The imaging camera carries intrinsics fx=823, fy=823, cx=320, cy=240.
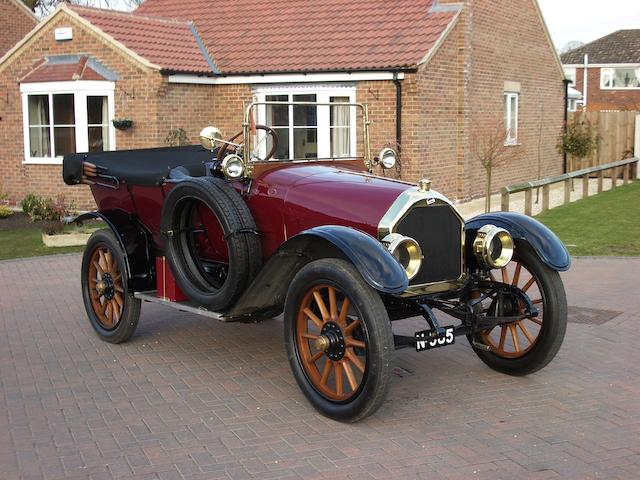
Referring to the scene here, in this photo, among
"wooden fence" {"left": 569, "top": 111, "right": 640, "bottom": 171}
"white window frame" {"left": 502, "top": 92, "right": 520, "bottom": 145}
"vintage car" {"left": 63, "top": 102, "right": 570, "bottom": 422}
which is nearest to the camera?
"vintage car" {"left": 63, "top": 102, "right": 570, "bottom": 422}

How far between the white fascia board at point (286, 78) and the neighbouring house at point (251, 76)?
0.02 meters

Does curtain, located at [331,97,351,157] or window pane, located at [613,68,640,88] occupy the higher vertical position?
window pane, located at [613,68,640,88]

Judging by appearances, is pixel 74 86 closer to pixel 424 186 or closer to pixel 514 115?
pixel 514 115

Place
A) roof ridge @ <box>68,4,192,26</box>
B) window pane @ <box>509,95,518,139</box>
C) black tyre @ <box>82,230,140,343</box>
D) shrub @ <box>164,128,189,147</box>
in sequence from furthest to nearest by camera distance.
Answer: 1. window pane @ <box>509,95,518,139</box>
2. roof ridge @ <box>68,4,192,26</box>
3. shrub @ <box>164,128,189,147</box>
4. black tyre @ <box>82,230,140,343</box>

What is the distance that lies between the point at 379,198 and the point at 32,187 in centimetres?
1249

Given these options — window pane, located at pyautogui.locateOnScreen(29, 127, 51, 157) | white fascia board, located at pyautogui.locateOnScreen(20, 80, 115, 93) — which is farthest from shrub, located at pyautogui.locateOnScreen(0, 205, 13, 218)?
white fascia board, located at pyautogui.locateOnScreen(20, 80, 115, 93)

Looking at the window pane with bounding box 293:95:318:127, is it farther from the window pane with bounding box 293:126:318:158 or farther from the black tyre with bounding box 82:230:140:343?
the black tyre with bounding box 82:230:140:343

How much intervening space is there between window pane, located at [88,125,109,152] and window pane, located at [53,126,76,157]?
424 mm

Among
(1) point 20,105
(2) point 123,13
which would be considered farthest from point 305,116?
(1) point 20,105

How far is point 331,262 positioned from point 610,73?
44.3m

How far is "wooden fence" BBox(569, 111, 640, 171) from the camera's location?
76.1ft

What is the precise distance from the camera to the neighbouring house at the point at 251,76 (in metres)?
15.0

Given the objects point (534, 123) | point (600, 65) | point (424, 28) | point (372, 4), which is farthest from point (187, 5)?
point (600, 65)

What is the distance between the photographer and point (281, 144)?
6266mm
